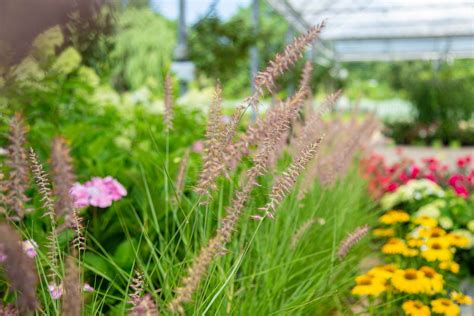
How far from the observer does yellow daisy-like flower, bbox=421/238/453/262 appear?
2.36 meters

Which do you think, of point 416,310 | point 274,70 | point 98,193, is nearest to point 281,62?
point 274,70

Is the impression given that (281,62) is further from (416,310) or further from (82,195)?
(416,310)

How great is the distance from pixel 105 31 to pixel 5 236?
4.04ft

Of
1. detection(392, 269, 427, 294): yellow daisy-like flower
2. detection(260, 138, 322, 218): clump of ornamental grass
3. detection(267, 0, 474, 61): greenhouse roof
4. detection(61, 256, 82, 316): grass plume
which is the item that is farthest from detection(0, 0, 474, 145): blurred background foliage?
detection(392, 269, 427, 294): yellow daisy-like flower

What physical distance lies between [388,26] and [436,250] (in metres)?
21.5

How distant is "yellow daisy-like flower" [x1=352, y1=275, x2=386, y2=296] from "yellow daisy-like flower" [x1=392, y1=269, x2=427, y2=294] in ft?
0.18

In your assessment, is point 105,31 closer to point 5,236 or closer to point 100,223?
point 100,223

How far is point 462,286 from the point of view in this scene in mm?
3205

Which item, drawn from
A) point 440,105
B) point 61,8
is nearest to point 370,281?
point 61,8

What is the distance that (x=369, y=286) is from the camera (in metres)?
1.98

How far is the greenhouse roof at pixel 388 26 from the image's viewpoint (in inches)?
703

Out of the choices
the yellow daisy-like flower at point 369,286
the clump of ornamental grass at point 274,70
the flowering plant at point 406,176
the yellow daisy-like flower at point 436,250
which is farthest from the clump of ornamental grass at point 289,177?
the flowering plant at point 406,176

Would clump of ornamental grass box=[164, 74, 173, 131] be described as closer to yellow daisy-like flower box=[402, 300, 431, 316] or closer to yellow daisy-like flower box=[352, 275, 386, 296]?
yellow daisy-like flower box=[352, 275, 386, 296]

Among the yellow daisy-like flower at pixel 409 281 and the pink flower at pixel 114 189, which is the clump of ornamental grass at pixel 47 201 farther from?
the yellow daisy-like flower at pixel 409 281
